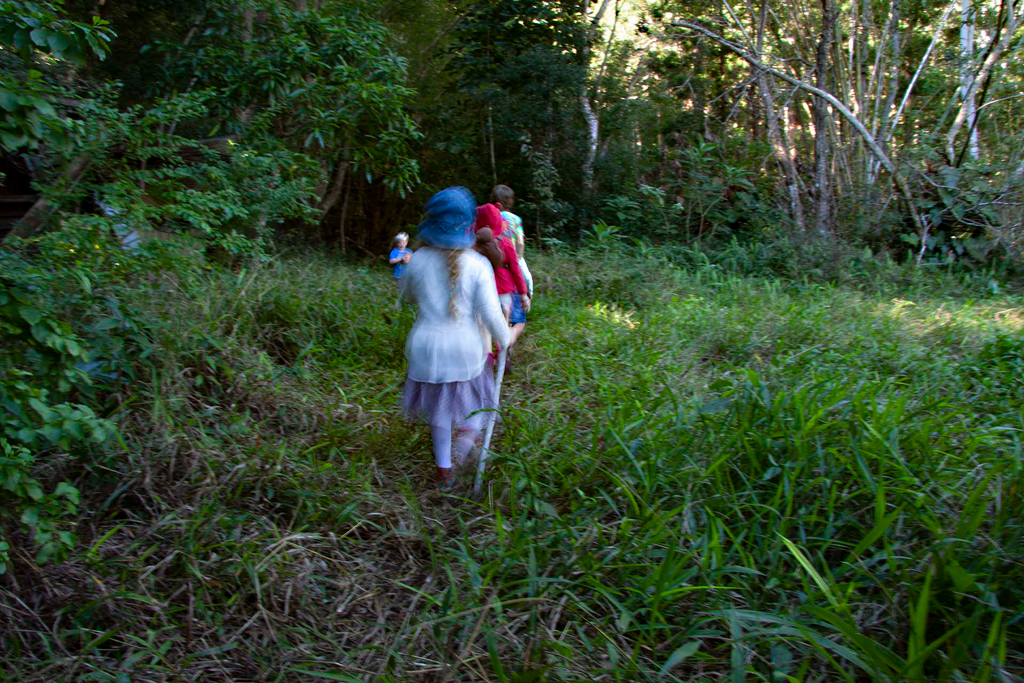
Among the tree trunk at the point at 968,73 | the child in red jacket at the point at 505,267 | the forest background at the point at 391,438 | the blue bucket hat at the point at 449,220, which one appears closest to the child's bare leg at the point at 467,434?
the forest background at the point at 391,438

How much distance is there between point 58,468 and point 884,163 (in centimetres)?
1058

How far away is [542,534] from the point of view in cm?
282

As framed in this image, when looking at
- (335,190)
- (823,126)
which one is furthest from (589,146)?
(335,190)

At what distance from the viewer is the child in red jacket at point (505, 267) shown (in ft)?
14.3

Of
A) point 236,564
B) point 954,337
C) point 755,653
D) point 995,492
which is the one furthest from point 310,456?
point 954,337

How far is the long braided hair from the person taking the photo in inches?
122

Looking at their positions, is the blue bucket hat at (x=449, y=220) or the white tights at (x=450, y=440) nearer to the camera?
the blue bucket hat at (x=449, y=220)

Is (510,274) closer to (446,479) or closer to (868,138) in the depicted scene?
(446,479)

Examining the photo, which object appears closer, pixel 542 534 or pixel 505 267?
pixel 542 534

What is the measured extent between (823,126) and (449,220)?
9.39 metres

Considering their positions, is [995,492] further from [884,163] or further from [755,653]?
[884,163]

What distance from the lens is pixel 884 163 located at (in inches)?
385

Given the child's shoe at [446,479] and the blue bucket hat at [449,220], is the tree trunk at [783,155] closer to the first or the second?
the blue bucket hat at [449,220]

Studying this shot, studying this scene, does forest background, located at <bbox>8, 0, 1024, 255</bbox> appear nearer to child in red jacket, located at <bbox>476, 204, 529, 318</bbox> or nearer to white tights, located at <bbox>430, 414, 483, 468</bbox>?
child in red jacket, located at <bbox>476, 204, 529, 318</bbox>
